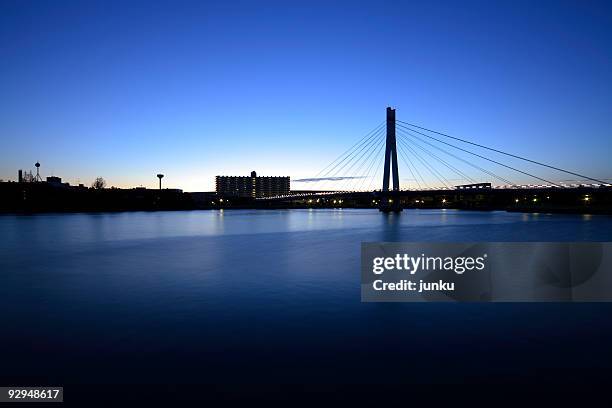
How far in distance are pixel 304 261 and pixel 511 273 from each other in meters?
9.38

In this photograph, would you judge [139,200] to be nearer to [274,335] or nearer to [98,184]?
[98,184]

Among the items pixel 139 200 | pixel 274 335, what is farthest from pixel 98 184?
pixel 274 335

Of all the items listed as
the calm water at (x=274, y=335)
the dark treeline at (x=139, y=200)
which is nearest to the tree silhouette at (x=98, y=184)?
the dark treeline at (x=139, y=200)

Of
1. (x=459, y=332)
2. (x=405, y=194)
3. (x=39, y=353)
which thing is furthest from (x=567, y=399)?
(x=405, y=194)

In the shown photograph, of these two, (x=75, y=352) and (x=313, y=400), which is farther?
(x=75, y=352)

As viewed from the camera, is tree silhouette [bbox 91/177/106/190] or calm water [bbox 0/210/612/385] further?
tree silhouette [bbox 91/177/106/190]

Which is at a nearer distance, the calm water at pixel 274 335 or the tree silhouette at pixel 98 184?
the calm water at pixel 274 335

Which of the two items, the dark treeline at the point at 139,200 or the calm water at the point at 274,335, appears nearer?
the calm water at the point at 274,335

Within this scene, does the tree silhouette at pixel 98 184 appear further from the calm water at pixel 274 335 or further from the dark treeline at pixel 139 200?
the calm water at pixel 274 335

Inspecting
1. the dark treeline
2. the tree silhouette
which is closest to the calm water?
the dark treeline

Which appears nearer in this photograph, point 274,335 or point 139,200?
point 274,335

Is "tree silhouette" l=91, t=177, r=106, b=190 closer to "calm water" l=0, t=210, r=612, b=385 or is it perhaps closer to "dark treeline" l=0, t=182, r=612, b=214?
"dark treeline" l=0, t=182, r=612, b=214

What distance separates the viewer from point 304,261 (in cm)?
2078

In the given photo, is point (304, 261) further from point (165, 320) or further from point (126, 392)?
point (126, 392)
